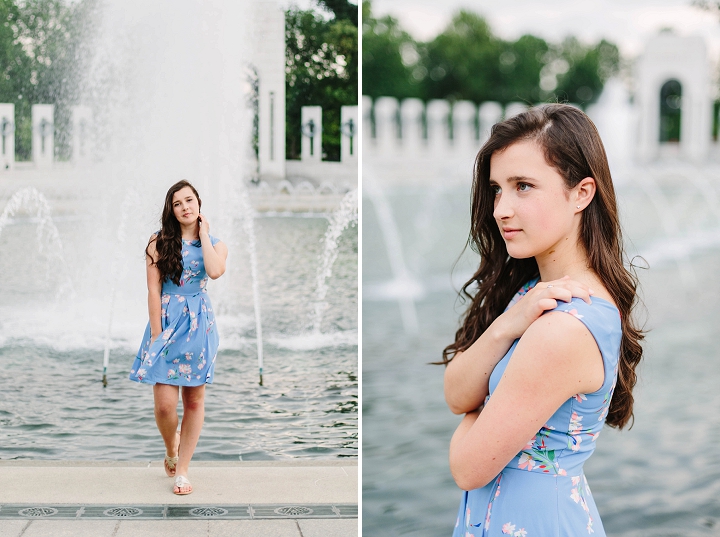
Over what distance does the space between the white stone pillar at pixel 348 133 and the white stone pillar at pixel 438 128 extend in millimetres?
33160

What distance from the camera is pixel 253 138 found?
4.17m

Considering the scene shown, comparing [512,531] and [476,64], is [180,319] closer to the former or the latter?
[512,531]

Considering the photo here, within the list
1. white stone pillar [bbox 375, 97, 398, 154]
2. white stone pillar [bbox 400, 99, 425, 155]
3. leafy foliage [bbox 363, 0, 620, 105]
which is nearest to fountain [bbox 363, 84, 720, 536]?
white stone pillar [bbox 375, 97, 398, 154]

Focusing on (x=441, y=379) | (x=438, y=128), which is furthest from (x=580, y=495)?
(x=438, y=128)

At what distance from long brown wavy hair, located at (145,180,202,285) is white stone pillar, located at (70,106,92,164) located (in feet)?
2.49

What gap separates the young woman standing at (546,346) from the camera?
145 centimetres

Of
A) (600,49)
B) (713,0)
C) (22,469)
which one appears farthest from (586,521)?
(600,49)

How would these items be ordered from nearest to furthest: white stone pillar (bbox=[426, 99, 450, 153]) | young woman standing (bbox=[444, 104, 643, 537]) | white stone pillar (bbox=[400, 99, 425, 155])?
young woman standing (bbox=[444, 104, 643, 537]), white stone pillar (bbox=[400, 99, 425, 155]), white stone pillar (bbox=[426, 99, 450, 153])

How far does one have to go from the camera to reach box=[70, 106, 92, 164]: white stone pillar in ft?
12.6

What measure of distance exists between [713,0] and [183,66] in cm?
464

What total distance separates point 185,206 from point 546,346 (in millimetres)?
2172

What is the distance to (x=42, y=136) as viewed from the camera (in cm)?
387

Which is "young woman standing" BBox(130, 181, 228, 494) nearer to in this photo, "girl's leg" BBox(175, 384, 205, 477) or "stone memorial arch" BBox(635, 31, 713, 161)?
"girl's leg" BBox(175, 384, 205, 477)

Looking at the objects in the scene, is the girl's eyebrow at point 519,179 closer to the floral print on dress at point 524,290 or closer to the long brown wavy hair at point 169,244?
the floral print on dress at point 524,290
